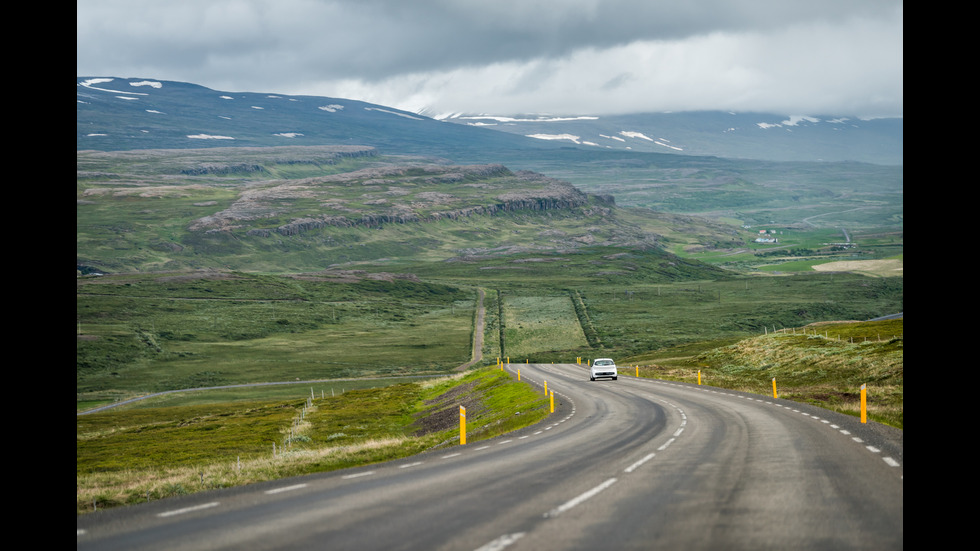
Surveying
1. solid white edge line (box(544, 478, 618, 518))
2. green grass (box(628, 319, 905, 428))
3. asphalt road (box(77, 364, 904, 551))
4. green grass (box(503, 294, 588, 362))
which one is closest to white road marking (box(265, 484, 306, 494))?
asphalt road (box(77, 364, 904, 551))

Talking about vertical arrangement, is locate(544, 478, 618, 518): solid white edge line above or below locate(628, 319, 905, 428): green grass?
above

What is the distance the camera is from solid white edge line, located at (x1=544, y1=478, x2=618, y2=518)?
11941mm

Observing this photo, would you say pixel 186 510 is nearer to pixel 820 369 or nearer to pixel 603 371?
pixel 603 371

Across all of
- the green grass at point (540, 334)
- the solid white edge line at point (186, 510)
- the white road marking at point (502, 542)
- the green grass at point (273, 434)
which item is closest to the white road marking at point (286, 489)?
the solid white edge line at point (186, 510)

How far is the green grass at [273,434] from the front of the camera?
21.0 m

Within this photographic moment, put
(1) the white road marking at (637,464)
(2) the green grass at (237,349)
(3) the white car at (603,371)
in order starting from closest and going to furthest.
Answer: (1) the white road marking at (637,464), (3) the white car at (603,371), (2) the green grass at (237,349)

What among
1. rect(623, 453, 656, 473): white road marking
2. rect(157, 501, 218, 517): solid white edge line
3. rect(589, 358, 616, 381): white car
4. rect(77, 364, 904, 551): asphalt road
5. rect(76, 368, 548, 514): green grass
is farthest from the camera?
rect(589, 358, 616, 381): white car

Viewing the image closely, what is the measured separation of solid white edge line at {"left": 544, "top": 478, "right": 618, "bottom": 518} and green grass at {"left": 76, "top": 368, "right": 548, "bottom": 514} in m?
9.10

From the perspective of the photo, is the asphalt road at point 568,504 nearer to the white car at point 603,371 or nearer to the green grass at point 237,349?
the white car at point 603,371

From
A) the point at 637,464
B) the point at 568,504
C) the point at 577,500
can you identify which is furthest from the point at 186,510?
the point at 637,464

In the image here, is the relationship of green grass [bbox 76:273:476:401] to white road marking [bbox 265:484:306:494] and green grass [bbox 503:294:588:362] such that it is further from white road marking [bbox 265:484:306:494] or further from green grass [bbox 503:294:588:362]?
white road marking [bbox 265:484:306:494]

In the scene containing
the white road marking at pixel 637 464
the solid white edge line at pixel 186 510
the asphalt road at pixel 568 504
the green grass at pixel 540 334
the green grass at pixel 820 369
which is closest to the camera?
the asphalt road at pixel 568 504

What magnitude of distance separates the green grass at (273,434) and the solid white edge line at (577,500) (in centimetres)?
910
